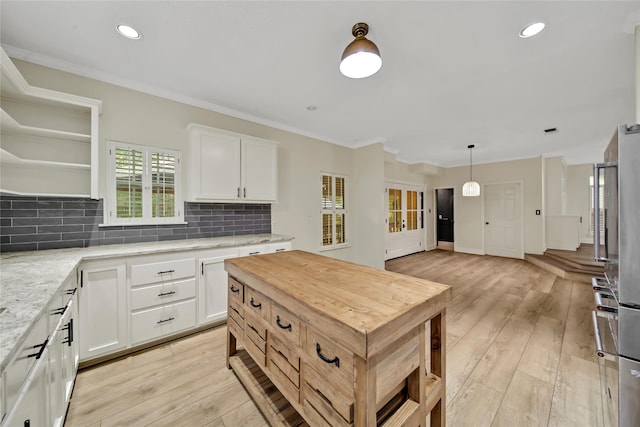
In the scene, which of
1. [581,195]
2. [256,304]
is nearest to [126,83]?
[256,304]

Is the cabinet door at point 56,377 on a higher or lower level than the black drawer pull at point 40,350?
lower

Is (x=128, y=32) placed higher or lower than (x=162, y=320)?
higher

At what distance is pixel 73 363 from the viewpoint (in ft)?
5.59

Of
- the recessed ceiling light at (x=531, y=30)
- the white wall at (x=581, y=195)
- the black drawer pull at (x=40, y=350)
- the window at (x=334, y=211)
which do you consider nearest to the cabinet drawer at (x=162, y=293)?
the black drawer pull at (x=40, y=350)

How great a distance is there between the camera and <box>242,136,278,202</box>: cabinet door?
10.1ft

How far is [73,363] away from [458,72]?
13.1ft

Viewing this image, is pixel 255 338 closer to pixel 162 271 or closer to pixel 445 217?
pixel 162 271

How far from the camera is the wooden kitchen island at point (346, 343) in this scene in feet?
2.91

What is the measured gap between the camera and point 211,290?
100 inches

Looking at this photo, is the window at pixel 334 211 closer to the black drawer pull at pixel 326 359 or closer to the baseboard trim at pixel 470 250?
the black drawer pull at pixel 326 359

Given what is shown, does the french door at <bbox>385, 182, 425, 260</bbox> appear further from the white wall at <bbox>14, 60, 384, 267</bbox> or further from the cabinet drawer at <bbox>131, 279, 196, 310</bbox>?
the cabinet drawer at <bbox>131, 279, 196, 310</bbox>

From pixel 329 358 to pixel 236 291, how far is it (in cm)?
106

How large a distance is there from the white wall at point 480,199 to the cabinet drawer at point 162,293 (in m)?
7.05

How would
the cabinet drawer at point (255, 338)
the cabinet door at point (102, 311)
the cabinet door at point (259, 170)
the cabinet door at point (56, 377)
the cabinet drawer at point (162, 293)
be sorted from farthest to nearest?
the cabinet door at point (259, 170) → the cabinet drawer at point (162, 293) → the cabinet door at point (102, 311) → the cabinet drawer at point (255, 338) → the cabinet door at point (56, 377)
